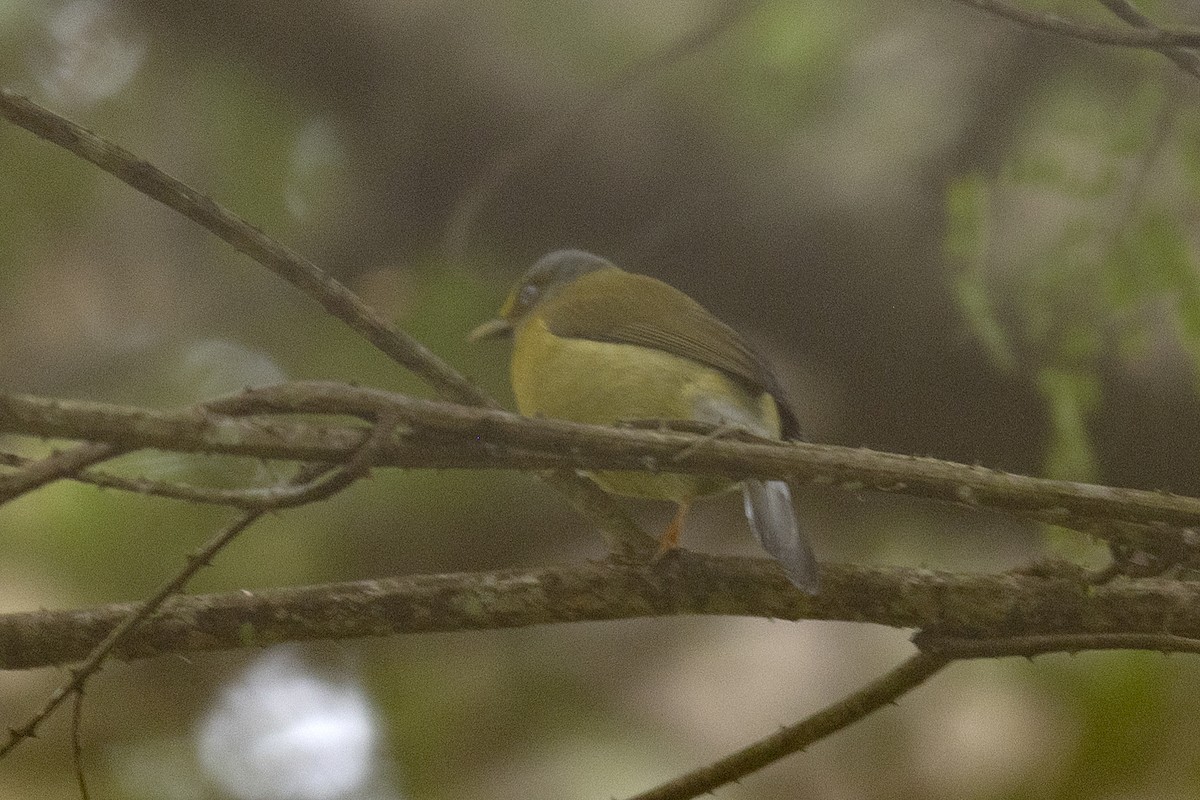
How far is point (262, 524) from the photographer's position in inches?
63.0

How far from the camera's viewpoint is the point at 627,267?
5.56 ft

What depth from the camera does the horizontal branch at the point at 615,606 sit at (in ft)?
3.95

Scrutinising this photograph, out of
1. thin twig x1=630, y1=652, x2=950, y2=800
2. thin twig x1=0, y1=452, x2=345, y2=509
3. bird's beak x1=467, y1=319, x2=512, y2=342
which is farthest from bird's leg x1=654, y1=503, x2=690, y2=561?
thin twig x1=0, y1=452, x2=345, y2=509

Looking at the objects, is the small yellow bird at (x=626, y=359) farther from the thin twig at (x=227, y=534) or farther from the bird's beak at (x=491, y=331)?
the thin twig at (x=227, y=534)

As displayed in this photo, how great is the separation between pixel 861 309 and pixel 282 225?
2.59 feet

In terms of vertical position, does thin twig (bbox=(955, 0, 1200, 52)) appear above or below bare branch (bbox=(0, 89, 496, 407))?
above

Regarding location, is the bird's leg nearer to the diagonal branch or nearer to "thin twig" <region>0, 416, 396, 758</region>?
the diagonal branch

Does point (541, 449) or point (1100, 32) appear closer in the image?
point (541, 449)

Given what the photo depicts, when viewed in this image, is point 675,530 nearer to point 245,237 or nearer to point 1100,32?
point 245,237

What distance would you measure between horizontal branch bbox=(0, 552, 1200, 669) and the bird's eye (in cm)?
52

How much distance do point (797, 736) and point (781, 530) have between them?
0.22 metres

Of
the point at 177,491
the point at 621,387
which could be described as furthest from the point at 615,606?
the point at 177,491

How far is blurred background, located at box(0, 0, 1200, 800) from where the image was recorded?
1.54m

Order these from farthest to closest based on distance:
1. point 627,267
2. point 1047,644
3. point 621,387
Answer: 1. point 627,267
2. point 621,387
3. point 1047,644
